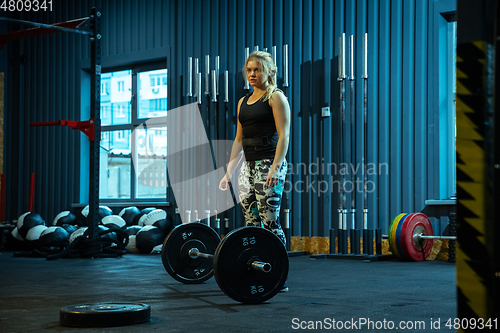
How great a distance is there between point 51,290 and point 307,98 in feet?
10.8

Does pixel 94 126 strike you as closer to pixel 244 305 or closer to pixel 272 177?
pixel 272 177

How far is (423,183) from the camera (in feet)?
15.7

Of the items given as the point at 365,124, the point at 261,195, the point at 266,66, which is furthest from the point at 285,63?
the point at 261,195

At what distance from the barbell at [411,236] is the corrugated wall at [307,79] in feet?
1.18

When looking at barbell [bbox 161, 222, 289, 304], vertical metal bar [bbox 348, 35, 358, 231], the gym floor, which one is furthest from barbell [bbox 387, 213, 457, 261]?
barbell [bbox 161, 222, 289, 304]

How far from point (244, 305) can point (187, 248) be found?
749mm

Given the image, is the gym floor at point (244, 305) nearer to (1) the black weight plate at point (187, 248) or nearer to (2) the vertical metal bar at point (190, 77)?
(1) the black weight plate at point (187, 248)

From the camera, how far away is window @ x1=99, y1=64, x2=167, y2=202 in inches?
265

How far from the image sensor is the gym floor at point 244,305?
6.15ft

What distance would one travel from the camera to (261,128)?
8.65 ft

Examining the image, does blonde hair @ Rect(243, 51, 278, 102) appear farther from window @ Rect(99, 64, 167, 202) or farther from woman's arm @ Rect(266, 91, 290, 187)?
window @ Rect(99, 64, 167, 202)

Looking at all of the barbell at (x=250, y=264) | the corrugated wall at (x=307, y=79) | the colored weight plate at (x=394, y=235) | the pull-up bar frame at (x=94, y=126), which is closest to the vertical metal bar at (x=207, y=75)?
the corrugated wall at (x=307, y=79)

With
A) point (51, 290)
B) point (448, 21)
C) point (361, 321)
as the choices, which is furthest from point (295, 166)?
point (361, 321)

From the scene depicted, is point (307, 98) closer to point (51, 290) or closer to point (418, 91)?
point (418, 91)
